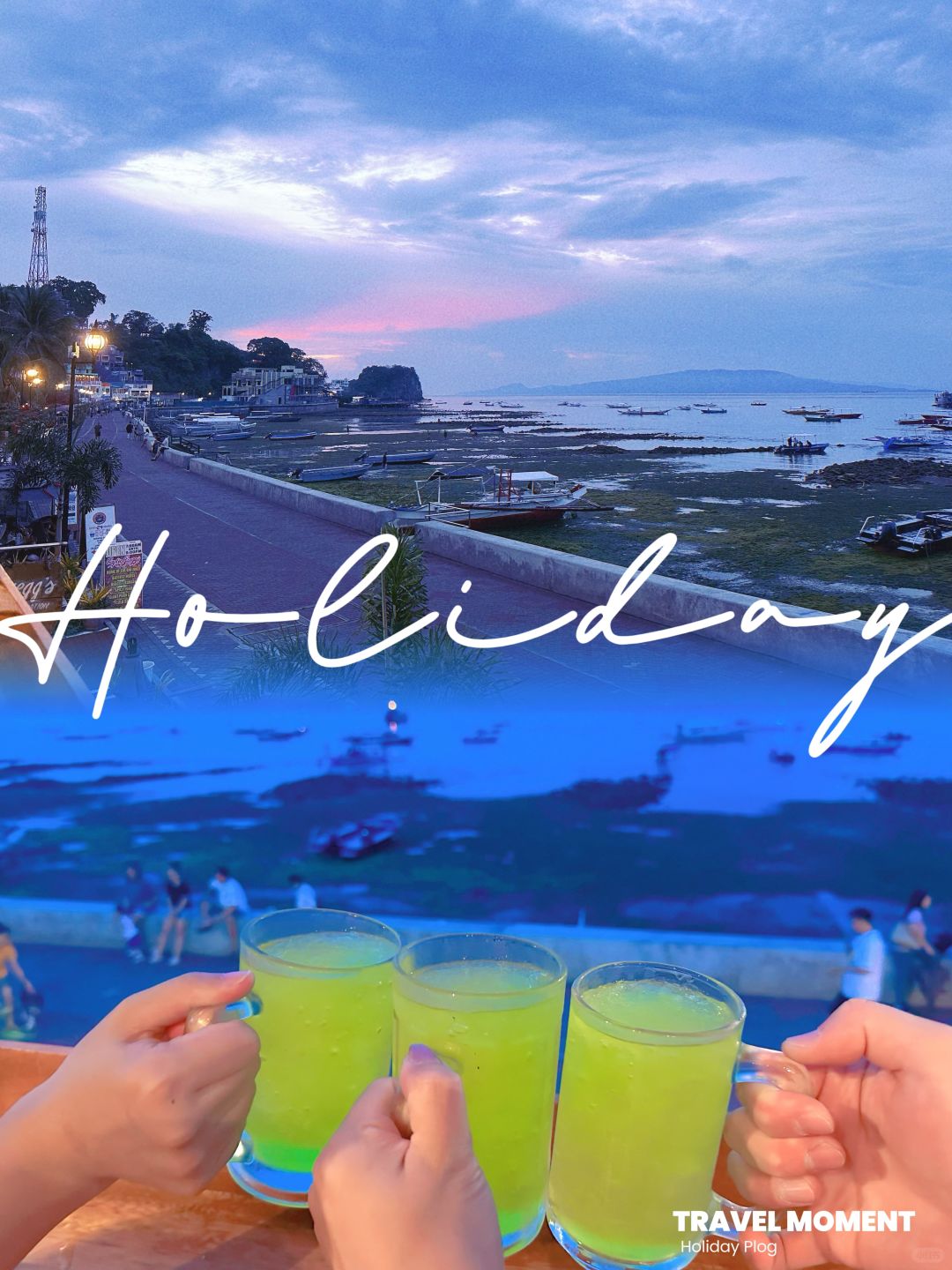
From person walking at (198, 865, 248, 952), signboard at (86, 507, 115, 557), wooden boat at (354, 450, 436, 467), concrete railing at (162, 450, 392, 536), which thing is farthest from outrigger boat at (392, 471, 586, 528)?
wooden boat at (354, 450, 436, 467)

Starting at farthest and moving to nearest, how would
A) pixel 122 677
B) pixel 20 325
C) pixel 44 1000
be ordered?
1. pixel 20 325
2. pixel 122 677
3. pixel 44 1000

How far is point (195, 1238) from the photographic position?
865 millimetres

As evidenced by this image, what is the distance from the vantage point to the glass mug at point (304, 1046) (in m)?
0.84

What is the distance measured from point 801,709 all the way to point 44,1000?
2.50 metres

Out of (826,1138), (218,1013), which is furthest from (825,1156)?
(218,1013)

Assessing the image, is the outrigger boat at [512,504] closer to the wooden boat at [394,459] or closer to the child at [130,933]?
the child at [130,933]

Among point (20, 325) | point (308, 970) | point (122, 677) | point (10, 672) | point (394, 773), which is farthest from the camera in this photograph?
point (20, 325)

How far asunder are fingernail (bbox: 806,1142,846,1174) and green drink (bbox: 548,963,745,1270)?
2.9 inches

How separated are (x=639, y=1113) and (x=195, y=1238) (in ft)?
1.37

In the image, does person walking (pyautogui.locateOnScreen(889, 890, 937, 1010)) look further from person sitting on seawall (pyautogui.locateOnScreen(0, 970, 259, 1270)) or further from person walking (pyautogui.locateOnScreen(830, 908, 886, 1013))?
person sitting on seawall (pyautogui.locateOnScreen(0, 970, 259, 1270))

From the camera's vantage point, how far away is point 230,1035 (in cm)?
72

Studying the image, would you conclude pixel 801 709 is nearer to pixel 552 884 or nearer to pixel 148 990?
pixel 552 884

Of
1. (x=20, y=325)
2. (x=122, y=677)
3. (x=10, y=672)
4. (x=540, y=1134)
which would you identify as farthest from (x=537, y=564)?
(x=20, y=325)

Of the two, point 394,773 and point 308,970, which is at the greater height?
point 308,970
